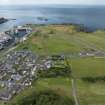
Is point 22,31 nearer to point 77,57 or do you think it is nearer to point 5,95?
point 77,57

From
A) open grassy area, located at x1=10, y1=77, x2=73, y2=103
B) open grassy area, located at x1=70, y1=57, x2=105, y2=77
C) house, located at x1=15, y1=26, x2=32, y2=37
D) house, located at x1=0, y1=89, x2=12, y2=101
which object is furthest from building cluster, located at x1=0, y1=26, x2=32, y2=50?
house, located at x1=0, y1=89, x2=12, y2=101

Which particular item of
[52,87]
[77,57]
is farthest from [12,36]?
[52,87]

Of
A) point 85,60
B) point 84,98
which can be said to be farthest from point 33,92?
point 85,60

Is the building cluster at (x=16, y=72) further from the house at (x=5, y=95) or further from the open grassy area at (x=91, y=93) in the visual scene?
the open grassy area at (x=91, y=93)

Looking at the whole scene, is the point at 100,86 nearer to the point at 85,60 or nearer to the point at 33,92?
the point at 33,92

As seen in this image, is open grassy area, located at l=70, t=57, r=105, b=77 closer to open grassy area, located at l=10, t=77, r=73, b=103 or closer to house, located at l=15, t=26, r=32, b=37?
open grassy area, located at l=10, t=77, r=73, b=103
